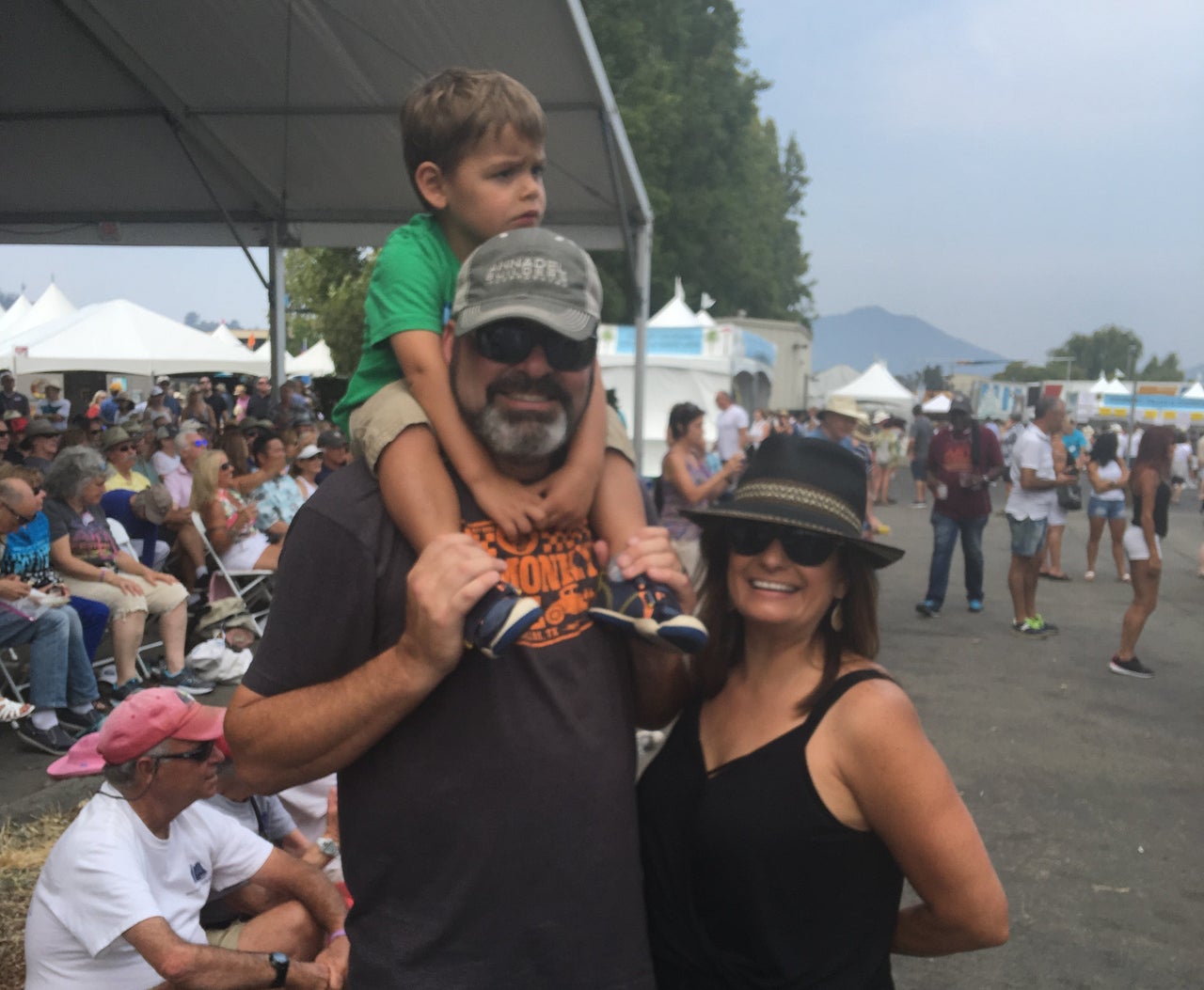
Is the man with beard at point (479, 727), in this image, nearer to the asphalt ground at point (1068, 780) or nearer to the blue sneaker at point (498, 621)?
the blue sneaker at point (498, 621)

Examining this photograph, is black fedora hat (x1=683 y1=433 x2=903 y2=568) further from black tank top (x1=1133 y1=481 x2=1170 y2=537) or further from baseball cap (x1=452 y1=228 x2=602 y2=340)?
black tank top (x1=1133 y1=481 x2=1170 y2=537)

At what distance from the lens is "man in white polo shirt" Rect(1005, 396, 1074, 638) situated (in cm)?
882

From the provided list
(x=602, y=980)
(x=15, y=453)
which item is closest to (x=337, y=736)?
(x=602, y=980)

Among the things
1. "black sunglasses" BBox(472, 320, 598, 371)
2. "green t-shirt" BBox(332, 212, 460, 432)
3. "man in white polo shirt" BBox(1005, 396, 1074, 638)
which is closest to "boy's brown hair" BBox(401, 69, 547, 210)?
"green t-shirt" BBox(332, 212, 460, 432)

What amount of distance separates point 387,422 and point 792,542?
2.43 ft

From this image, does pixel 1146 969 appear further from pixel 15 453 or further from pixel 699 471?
pixel 15 453

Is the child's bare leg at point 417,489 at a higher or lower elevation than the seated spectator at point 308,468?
higher

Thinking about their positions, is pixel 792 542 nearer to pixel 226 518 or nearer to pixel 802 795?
pixel 802 795

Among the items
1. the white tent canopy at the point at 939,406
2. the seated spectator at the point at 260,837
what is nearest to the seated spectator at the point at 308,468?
the seated spectator at the point at 260,837

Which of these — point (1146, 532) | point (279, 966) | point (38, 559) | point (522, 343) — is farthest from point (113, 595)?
point (1146, 532)

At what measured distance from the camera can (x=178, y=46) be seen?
8500 mm

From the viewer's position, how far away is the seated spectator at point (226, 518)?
7.42m

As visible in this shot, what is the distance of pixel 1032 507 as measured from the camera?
29.5 feet

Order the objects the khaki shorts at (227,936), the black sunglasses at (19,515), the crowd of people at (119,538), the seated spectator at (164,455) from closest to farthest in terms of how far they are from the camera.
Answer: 1. the khaki shorts at (227,936)
2. the black sunglasses at (19,515)
3. the crowd of people at (119,538)
4. the seated spectator at (164,455)
